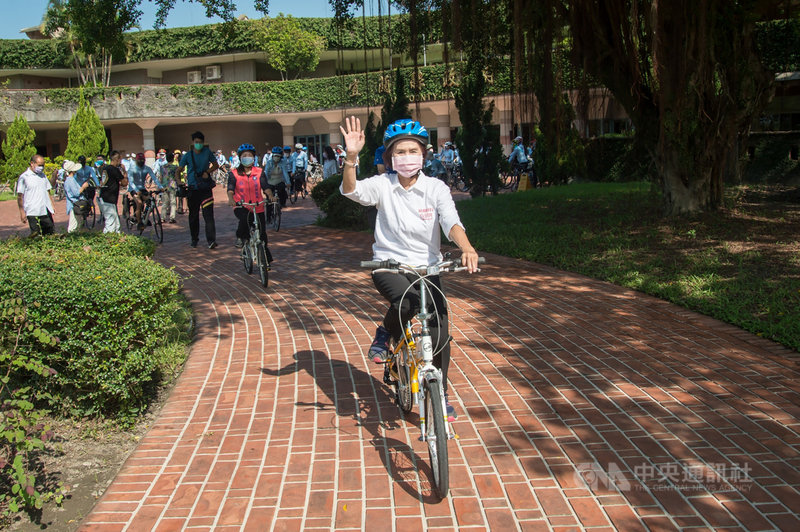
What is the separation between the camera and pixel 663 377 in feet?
18.5

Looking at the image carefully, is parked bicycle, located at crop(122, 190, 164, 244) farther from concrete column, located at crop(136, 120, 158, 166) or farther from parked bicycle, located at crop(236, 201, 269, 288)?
concrete column, located at crop(136, 120, 158, 166)

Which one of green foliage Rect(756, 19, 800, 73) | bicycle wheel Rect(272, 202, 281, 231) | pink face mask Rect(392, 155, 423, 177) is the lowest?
bicycle wheel Rect(272, 202, 281, 231)

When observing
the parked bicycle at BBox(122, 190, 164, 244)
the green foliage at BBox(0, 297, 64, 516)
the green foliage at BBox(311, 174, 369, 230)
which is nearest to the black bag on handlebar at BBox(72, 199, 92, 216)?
the parked bicycle at BBox(122, 190, 164, 244)

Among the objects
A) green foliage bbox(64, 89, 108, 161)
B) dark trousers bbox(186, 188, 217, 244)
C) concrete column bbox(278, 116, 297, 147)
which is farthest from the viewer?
concrete column bbox(278, 116, 297, 147)

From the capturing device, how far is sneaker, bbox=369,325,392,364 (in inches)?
191

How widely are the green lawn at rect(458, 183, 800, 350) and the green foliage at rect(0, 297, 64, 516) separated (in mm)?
5689

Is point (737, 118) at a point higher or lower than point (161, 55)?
lower

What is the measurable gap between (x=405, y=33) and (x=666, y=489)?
13.8m

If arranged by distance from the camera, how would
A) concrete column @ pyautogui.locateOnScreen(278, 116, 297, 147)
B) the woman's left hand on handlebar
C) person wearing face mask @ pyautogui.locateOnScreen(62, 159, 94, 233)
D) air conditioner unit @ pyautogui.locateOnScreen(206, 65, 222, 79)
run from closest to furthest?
the woman's left hand on handlebar, person wearing face mask @ pyautogui.locateOnScreen(62, 159, 94, 233), concrete column @ pyautogui.locateOnScreen(278, 116, 297, 147), air conditioner unit @ pyautogui.locateOnScreen(206, 65, 222, 79)

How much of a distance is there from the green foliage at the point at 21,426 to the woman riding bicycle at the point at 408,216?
1.98 meters

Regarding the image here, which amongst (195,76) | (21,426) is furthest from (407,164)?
(195,76)

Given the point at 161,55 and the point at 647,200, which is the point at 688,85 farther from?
the point at 161,55

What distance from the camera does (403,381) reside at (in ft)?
15.6

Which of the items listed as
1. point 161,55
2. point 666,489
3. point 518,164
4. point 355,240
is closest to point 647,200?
point 355,240
